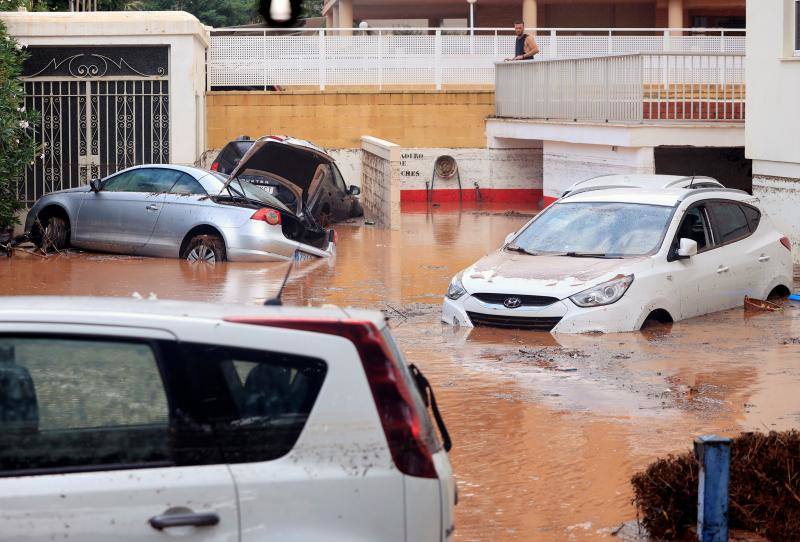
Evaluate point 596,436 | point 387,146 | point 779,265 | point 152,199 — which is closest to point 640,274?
point 779,265

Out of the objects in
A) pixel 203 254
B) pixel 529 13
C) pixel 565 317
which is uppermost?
pixel 529 13

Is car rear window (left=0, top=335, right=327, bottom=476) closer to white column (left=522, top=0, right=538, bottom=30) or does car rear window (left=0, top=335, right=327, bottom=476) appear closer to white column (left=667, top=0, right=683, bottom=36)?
white column (left=522, top=0, right=538, bottom=30)

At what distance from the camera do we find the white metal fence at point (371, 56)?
1131 inches

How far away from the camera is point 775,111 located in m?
18.1

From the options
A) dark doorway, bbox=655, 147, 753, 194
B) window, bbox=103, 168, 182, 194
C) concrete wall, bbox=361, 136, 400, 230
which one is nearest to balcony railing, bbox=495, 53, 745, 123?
dark doorway, bbox=655, 147, 753, 194

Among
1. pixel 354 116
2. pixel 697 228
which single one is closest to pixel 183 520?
pixel 697 228

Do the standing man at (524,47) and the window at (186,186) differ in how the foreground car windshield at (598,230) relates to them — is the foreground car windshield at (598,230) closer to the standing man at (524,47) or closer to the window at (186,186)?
the window at (186,186)

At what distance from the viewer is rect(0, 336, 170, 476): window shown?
13.0ft

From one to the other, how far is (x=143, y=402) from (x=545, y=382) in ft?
21.6

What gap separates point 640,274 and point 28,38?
1339 cm

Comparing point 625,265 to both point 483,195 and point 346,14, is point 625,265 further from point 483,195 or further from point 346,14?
point 346,14

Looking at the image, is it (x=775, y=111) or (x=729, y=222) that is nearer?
(x=729, y=222)

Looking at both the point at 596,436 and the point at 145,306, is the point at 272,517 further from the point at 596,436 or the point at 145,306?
the point at 596,436

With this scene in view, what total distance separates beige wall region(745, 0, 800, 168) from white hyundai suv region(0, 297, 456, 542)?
→ 14823 millimetres
